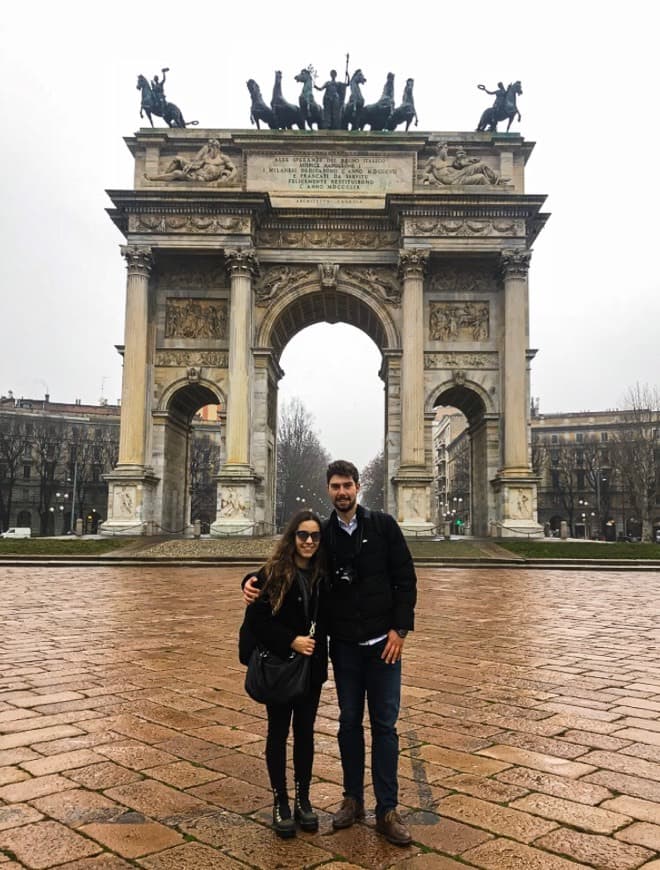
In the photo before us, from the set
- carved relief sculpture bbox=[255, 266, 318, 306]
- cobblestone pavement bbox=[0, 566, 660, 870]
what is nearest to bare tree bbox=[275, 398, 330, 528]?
carved relief sculpture bbox=[255, 266, 318, 306]

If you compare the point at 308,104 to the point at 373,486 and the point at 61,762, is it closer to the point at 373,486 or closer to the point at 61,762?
the point at 61,762

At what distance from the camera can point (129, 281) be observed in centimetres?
3119

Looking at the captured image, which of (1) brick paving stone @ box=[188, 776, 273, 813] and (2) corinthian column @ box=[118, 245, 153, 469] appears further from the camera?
(2) corinthian column @ box=[118, 245, 153, 469]

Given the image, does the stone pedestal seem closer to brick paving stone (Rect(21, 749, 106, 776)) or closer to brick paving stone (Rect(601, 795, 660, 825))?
brick paving stone (Rect(601, 795, 660, 825))

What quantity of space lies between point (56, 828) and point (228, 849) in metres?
0.83

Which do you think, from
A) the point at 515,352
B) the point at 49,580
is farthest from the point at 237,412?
the point at 49,580

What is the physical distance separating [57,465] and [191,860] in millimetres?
70127

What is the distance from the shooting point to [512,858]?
10.9ft

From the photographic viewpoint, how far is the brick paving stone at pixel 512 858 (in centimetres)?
323

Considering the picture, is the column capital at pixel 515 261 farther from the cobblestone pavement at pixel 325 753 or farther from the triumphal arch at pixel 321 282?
the cobblestone pavement at pixel 325 753

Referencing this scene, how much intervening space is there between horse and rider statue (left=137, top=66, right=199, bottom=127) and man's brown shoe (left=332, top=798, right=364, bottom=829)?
34.7 m

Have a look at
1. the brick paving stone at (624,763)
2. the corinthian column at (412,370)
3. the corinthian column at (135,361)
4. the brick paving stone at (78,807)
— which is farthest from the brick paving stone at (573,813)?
the corinthian column at (135,361)

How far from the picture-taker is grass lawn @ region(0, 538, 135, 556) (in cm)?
2330

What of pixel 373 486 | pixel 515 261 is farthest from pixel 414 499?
pixel 373 486
